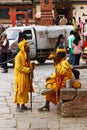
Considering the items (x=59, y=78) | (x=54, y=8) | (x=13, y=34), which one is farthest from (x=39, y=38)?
(x=54, y=8)

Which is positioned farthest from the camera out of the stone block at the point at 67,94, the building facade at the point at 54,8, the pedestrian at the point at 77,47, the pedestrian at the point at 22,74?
the building facade at the point at 54,8

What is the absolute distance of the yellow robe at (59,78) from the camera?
1128 centimetres

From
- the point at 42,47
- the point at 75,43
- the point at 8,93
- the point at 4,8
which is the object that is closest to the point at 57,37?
the point at 42,47

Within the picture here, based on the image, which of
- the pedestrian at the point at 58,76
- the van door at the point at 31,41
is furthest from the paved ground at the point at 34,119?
the van door at the point at 31,41

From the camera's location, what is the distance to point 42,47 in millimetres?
22766

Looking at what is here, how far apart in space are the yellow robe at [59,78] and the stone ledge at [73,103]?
0.36 meters

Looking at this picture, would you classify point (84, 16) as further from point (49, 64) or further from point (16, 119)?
point (16, 119)

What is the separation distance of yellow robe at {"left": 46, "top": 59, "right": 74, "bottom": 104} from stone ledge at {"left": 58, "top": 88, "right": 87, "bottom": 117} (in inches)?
14.0

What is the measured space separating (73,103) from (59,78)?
674 mm

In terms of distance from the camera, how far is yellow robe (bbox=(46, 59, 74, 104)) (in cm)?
1128

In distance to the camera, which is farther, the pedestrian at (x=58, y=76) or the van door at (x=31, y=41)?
the van door at (x=31, y=41)

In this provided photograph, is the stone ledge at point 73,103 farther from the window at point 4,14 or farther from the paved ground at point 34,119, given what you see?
the window at point 4,14

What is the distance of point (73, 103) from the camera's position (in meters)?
11.0

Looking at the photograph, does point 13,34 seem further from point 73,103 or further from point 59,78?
point 73,103
